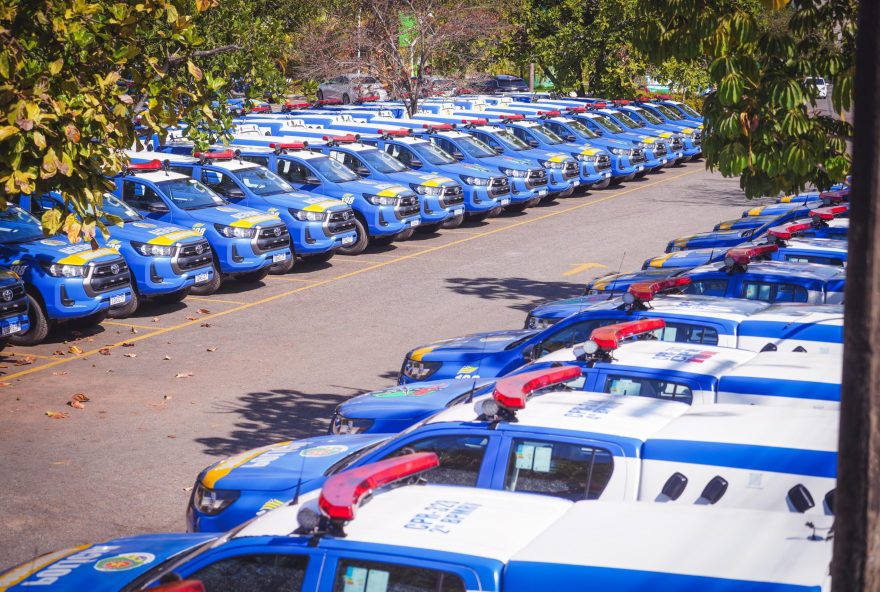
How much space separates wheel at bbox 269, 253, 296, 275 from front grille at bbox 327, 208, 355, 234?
2.85ft

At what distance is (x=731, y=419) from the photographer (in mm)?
6301

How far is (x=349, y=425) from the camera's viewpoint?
29.4 feet

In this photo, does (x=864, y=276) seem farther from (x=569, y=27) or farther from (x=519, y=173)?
(x=569, y=27)

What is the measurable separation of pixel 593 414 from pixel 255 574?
238cm

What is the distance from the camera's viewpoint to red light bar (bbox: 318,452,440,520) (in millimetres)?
4641

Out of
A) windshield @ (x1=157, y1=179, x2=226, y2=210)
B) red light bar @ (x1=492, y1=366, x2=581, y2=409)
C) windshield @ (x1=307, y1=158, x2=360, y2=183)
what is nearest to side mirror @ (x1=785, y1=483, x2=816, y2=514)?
red light bar @ (x1=492, y1=366, x2=581, y2=409)


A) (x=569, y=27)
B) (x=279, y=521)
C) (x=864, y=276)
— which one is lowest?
(x=279, y=521)

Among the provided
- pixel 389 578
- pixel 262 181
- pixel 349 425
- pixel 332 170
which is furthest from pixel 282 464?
pixel 332 170

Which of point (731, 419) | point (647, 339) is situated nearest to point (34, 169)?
point (647, 339)

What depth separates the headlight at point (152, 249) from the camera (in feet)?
52.7

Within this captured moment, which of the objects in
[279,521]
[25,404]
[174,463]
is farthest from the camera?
[25,404]

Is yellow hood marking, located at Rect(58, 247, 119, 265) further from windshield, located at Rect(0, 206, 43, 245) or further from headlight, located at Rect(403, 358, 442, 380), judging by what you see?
headlight, located at Rect(403, 358, 442, 380)

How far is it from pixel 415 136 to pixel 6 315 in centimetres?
1379

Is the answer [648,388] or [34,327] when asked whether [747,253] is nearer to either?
[648,388]
